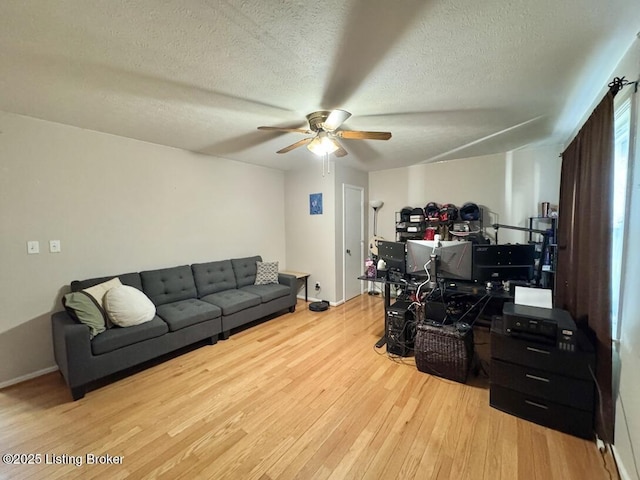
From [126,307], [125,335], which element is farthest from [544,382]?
[126,307]

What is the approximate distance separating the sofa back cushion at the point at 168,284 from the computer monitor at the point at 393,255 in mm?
2517

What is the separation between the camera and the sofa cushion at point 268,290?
369 cm

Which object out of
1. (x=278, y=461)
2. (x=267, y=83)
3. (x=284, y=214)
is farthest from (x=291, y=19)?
(x=284, y=214)

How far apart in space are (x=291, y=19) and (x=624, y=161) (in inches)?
87.0

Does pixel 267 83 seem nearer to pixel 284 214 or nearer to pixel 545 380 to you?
pixel 545 380

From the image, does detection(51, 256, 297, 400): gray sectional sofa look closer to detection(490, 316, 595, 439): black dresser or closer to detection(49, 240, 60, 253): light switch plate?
detection(49, 240, 60, 253): light switch plate

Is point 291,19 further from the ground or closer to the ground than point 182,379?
further from the ground

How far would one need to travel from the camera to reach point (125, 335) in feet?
7.88

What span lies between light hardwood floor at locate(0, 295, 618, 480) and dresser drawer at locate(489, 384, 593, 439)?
55 millimetres

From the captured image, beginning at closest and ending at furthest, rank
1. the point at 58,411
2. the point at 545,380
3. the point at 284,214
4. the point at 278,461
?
1. the point at 278,461
2. the point at 545,380
3. the point at 58,411
4. the point at 284,214

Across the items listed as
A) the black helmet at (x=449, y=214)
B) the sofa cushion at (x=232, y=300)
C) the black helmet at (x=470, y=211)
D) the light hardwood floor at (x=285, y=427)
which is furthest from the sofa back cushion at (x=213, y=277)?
the black helmet at (x=470, y=211)

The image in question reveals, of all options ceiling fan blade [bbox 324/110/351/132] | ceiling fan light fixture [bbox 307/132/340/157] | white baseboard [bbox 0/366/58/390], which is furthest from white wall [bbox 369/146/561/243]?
white baseboard [bbox 0/366/58/390]

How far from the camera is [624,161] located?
1.69 m

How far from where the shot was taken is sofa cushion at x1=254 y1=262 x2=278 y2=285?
418 cm
